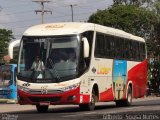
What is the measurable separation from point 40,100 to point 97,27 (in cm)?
457

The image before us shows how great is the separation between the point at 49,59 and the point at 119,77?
6415 mm

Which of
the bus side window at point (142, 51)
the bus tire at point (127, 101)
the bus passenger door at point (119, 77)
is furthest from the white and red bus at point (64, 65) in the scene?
the bus side window at point (142, 51)

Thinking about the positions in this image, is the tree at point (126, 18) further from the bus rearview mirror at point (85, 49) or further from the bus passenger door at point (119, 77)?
the bus rearview mirror at point (85, 49)

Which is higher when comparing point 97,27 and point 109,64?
point 97,27

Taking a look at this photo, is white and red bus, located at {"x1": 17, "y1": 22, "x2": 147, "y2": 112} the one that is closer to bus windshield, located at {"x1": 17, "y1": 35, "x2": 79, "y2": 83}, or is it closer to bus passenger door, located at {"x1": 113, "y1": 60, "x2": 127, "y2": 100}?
bus windshield, located at {"x1": 17, "y1": 35, "x2": 79, "y2": 83}

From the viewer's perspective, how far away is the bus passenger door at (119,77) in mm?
28094

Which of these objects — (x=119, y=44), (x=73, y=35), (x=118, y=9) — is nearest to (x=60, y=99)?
(x=73, y=35)

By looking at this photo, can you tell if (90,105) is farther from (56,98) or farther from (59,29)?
(59,29)

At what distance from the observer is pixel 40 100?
75.9 feet

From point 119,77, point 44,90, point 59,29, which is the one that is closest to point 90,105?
point 44,90

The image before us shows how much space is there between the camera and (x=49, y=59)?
23.3 meters

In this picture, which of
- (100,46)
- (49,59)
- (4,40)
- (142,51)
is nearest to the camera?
(49,59)

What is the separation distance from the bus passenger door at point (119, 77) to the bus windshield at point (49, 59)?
484 centimetres

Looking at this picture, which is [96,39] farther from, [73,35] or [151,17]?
[151,17]
